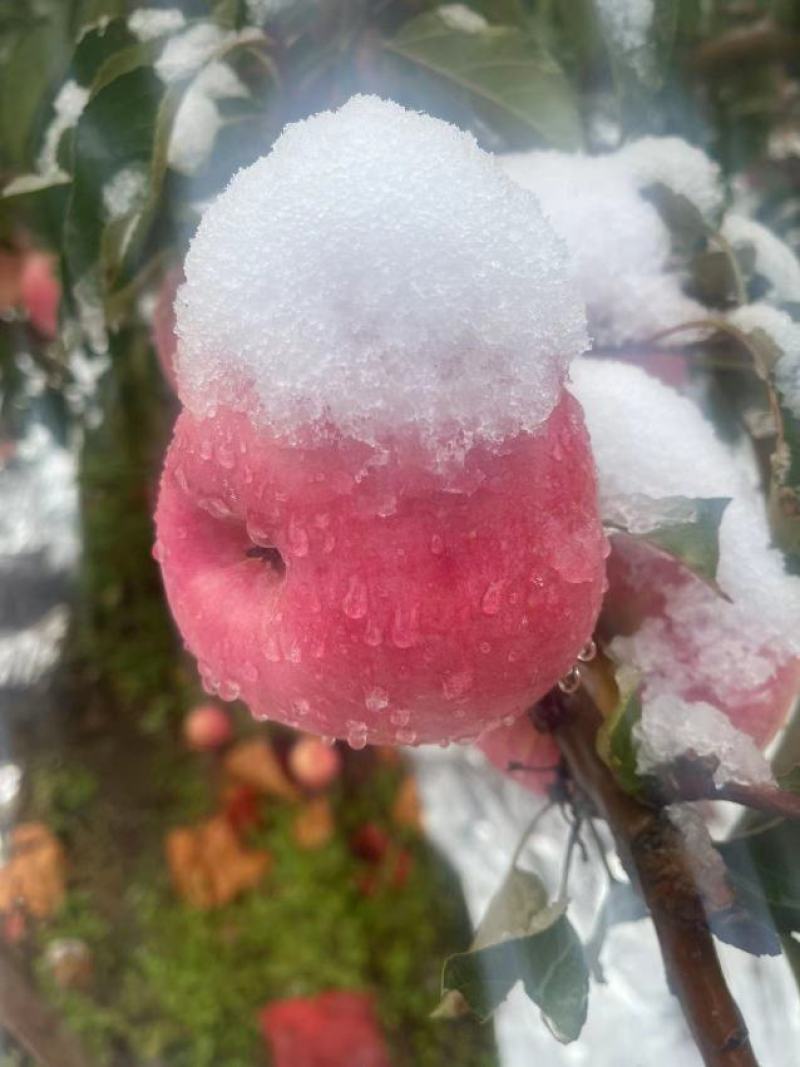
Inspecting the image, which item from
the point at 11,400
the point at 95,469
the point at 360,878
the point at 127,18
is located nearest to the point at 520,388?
the point at 127,18

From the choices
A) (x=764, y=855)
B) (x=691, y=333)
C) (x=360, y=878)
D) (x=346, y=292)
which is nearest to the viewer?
(x=346, y=292)

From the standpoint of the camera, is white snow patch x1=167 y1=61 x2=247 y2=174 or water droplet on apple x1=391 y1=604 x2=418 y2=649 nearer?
water droplet on apple x1=391 y1=604 x2=418 y2=649

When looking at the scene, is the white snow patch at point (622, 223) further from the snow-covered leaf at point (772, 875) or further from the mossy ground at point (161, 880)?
the mossy ground at point (161, 880)

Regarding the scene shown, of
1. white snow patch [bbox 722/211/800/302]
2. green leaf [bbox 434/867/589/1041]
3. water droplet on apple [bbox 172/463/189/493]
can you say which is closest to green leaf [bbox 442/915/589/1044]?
green leaf [bbox 434/867/589/1041]

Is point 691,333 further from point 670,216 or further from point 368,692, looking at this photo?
point 368,692

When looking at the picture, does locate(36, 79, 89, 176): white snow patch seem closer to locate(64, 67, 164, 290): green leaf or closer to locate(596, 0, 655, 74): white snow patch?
locate(64, 67, 164, 290): green leaf

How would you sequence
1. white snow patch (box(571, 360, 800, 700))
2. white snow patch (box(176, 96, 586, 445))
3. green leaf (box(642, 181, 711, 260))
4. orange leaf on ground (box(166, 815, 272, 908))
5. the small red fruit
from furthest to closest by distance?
orange leaf on ground (box(166, 815, 272, 908)), the small red fruit, green leaf (box(642, 181, 711, 260)), white snow patch (box(571, 360, 800, 700)), white snow patch (box(176, 96, 586, 445))

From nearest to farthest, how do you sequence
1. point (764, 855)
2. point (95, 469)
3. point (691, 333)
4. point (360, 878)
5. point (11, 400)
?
point (764, 855) → point (691, 333) → point (11, 400) → point (95, 469) → point (360, 878)
